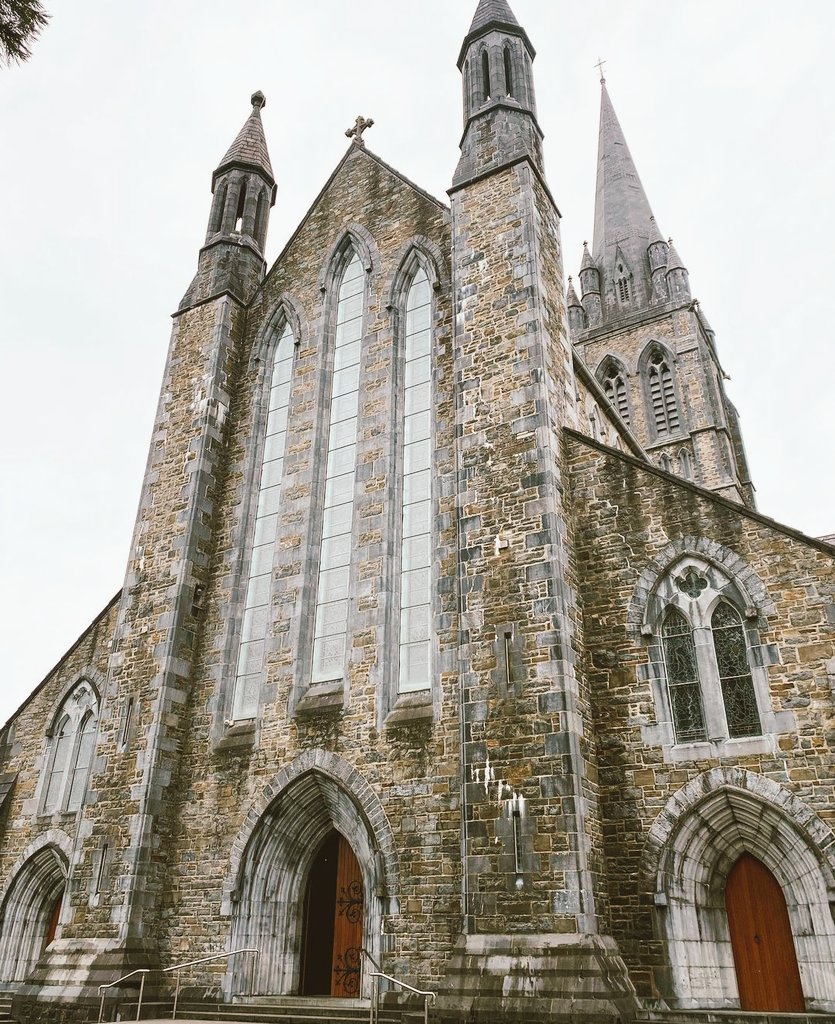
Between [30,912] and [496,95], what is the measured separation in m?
16.4

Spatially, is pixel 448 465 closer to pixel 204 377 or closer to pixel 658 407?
pixel 204 377

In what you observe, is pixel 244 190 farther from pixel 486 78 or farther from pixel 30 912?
pixel 30 912

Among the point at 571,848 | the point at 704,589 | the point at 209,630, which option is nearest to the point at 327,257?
the point at 209,630

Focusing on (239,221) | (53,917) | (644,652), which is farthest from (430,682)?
(239,221)

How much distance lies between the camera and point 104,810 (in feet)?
40.9

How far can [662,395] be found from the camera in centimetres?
3002

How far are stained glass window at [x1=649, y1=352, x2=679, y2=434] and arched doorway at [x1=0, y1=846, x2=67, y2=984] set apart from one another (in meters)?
23.3

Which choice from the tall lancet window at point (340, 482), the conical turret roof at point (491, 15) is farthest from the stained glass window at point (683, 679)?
the conical turret roof at point (491, 15)

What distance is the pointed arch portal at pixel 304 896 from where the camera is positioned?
1102 centimetres

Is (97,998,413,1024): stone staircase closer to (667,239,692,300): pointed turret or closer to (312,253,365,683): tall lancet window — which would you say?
(312,253,365,683): tall lancet window

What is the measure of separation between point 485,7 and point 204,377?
9257mm

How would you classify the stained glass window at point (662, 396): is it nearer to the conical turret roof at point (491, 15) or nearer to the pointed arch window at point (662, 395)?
the pointed arch window at point (662, 395)

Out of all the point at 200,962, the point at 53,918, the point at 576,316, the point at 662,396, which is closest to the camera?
the point at 200,962

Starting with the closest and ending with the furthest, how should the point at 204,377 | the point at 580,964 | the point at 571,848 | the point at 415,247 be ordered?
the point at 580,964, the point at 571,848, the point at 415,247, the point at 204,377
